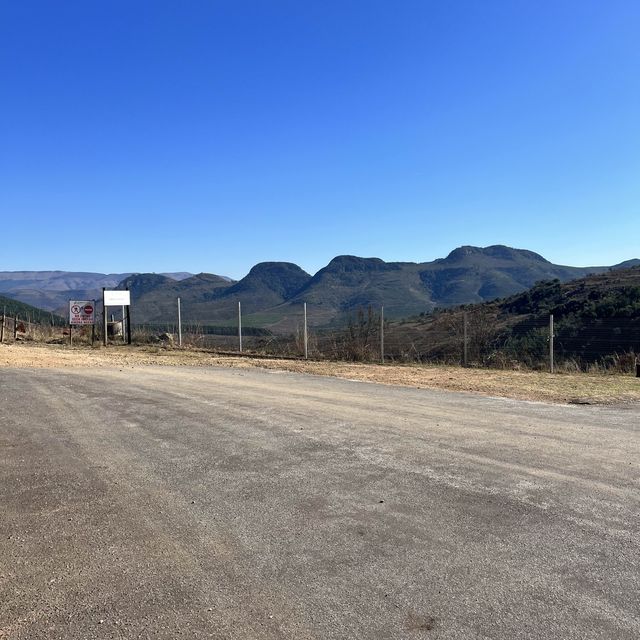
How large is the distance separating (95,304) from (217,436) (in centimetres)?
1969

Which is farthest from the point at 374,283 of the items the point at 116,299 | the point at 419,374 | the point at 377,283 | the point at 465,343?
the point at 419,374

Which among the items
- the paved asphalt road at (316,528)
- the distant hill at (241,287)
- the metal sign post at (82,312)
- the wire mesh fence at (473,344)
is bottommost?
the paved asphalt road at (316,528)

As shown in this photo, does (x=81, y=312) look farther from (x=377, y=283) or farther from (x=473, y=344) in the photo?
(x=377, y=283)

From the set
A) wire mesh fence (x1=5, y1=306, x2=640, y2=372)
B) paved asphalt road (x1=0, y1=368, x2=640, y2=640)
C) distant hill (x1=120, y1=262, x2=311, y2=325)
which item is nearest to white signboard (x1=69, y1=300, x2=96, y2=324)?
wire mesh fence (x1=5, y1=306, x2=640, y2=372)

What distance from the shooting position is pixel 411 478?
5.50 m

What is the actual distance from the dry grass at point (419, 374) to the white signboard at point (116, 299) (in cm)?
355

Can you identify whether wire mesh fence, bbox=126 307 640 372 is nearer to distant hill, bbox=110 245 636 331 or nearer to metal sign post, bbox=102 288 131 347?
metal sign post, bbox=102 288 131 347

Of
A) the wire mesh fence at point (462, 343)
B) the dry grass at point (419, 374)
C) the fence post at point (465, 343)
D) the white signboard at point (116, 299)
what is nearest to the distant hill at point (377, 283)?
the white signboard at point (116, 299)

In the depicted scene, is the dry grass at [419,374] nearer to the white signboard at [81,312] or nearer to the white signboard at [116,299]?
the white signboard at [81,312]

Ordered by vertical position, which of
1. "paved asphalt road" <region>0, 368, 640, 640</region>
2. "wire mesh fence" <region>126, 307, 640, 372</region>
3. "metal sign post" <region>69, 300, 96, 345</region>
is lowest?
"paved asphalt road" <region>0, 368, 640, 640</region>

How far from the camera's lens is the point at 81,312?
24594 mm

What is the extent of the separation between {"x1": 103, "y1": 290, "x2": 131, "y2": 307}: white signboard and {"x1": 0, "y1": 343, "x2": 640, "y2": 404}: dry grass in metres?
3.55

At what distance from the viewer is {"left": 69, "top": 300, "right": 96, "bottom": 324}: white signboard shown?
24.4 metres

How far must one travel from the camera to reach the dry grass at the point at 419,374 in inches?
472
